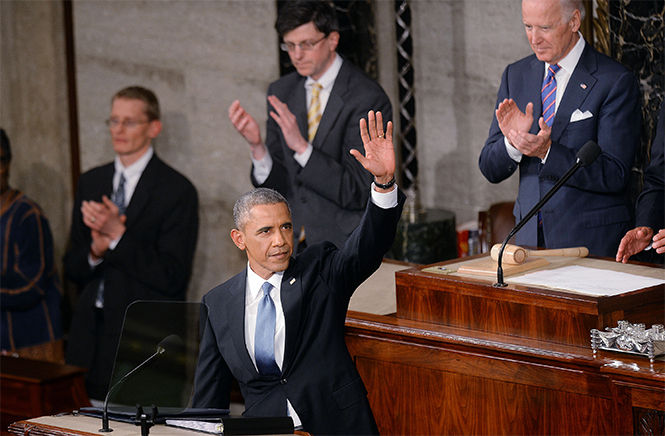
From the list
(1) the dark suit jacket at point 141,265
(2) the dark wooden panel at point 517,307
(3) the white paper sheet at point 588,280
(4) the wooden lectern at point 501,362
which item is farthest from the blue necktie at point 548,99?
(1) the dark suit jacket at point 141,265

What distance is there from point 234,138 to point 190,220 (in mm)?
674

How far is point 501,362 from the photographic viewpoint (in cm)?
392

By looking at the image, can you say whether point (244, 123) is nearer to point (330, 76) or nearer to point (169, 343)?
point (330, 76)

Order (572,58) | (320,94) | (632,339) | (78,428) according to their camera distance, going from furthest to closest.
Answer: (320,94), (572,58), (632,339), (78,428)

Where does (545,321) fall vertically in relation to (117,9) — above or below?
below

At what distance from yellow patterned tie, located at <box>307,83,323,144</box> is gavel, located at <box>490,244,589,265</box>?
5.87 ft

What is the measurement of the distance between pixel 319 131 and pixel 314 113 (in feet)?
0.55

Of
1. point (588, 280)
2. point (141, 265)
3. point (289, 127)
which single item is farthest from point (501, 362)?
point (141, 265)

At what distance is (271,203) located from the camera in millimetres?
3689


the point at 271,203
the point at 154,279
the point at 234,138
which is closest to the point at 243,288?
the point at 271,203

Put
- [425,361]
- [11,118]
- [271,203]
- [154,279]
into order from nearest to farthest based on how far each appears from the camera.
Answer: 1. [271,203]
2. [425,361]
3. [154,279]
4. [11,118]

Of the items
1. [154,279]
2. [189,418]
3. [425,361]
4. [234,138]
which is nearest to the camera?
[189,418]

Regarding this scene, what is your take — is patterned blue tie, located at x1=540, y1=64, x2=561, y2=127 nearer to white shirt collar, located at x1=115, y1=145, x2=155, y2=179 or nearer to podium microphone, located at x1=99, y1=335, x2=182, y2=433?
podium microphone, located at x1=99, y1=335, x2=182, y2=433

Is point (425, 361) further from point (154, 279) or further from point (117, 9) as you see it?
point (117, 9)
